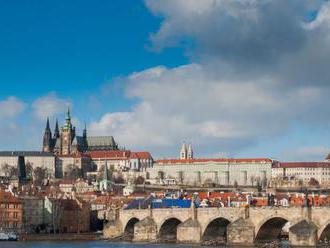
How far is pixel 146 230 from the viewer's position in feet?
269

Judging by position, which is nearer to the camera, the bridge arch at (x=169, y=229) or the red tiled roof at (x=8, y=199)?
the bridge arch at (x=169, y=229)

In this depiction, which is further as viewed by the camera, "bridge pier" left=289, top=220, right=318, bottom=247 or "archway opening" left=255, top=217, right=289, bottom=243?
"archway opening" left=255, top=217, right=289, bottom=243

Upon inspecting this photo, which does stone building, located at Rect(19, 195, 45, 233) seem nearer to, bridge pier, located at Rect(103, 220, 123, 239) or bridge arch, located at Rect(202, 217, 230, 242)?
bridge pier, located at Rect(103, 220, 123, 239)

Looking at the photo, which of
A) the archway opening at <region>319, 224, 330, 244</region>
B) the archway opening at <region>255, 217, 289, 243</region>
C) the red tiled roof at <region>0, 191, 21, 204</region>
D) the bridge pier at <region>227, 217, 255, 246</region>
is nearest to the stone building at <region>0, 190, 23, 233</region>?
the red tiled roof at <region>0, 191, 21, 204</region>

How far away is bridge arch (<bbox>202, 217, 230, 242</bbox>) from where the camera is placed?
250 feet

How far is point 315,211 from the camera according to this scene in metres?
65.6

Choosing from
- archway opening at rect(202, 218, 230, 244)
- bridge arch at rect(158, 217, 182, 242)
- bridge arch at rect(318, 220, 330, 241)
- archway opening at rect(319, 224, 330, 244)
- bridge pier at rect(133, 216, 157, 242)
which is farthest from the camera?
bridge arch at rect(158, 217, 182, 242)

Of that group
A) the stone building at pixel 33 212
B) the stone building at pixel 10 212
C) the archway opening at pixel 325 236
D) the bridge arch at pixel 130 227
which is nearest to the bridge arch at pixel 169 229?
the bridge arch at pixel 130 227

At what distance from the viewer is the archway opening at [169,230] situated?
82250 millimetres

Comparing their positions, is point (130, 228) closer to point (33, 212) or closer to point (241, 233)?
point (33, 212)

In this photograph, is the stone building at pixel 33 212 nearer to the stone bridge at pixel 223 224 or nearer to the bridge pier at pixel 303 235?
the stone bridge at pixel 223 224

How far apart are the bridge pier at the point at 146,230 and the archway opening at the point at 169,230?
856 mm

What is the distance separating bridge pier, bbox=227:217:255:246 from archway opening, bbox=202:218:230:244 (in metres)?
4.51

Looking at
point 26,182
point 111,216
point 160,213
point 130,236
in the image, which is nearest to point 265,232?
point 160,213
